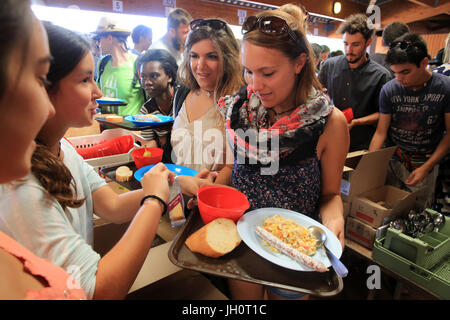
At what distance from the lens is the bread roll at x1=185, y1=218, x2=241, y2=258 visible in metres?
0.90

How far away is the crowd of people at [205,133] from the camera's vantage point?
555 mm

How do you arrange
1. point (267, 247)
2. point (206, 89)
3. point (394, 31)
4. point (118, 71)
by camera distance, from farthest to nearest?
point (118, 71), point (394, 31), point (206, 89), point (267, 247)

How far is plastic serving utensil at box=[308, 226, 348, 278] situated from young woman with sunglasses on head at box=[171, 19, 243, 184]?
0.66 m

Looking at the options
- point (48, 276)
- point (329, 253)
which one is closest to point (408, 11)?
point (329, 253)

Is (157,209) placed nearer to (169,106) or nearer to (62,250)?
(62,250)

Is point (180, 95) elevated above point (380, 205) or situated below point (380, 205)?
above

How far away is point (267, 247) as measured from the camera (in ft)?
3.19

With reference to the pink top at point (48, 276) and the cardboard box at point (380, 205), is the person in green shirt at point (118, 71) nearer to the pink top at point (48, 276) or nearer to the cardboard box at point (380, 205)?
the cardboard box at point (380, 205)

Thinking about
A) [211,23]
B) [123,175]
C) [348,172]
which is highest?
[211,23]

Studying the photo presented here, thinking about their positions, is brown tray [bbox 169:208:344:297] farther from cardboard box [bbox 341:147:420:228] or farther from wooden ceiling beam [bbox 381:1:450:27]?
wooden ceiling beam [bbox 381:1:450:27]

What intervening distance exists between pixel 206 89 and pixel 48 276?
1394mm

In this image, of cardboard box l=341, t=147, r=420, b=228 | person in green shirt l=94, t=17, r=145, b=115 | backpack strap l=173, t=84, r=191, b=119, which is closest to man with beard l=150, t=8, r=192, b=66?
person in green shirt l=94, t=17, r=145, b=115

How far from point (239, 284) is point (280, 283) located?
570mm

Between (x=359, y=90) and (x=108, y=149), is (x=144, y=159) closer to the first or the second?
(x=108, y=149)
